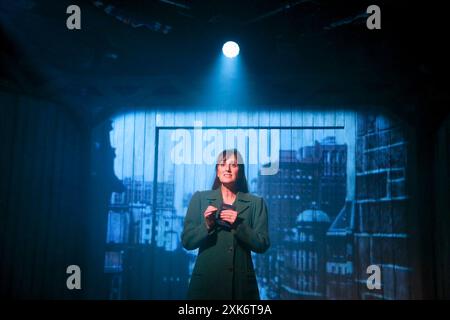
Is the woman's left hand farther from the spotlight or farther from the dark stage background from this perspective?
the spotlight

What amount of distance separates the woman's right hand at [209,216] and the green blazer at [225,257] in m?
0.03

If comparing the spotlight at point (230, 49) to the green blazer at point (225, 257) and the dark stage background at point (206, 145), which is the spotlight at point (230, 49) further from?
the green blazer at point (225, 257)

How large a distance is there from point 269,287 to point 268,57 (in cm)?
191

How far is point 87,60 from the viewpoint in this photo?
3820mm

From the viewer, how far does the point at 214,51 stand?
12.2ft

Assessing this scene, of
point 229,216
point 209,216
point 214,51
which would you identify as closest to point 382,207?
point 229,216

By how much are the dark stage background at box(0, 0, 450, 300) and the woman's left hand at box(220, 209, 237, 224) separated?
3.62 ft

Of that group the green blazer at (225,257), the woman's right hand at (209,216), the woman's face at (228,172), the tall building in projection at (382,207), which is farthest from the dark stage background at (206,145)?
the woman's right hand at (209,216)

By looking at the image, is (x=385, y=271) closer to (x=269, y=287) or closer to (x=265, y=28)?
(x=269, y=287)

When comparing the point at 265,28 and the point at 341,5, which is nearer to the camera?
the point at 341,5

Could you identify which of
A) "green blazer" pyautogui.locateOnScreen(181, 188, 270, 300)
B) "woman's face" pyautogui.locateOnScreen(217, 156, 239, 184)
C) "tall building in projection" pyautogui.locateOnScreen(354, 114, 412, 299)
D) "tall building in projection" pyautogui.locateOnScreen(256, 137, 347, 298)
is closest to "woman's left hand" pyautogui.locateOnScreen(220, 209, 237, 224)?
"green blazer" pyautogui.locateOnScreen(181, 188, 270, 300)

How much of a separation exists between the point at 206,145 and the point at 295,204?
2.95ft

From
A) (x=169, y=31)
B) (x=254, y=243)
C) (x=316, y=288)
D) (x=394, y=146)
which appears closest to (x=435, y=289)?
(x=316, y=288)

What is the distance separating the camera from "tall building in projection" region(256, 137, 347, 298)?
369 centimetres
